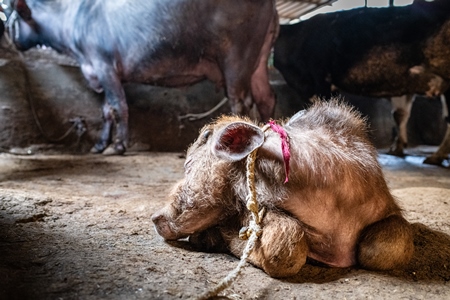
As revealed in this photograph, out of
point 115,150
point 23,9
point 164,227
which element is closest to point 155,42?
point 115,150

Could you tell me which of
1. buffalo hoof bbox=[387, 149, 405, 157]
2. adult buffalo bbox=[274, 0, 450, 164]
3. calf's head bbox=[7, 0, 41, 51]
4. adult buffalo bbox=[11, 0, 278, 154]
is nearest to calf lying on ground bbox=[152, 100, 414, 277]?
adult buffalo bbox=[11, 0, 278, 154]

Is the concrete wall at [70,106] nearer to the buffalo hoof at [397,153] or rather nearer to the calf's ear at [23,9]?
the calf's ear at [23,9]

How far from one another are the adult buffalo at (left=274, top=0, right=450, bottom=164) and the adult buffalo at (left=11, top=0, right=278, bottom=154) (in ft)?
3.06

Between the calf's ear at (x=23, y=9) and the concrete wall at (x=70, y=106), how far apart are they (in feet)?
1.74

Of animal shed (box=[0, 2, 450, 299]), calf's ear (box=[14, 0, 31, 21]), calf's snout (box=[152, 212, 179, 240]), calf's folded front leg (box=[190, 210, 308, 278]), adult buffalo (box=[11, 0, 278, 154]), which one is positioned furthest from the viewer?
calf's ear (box=[14, 0, 31, 21])

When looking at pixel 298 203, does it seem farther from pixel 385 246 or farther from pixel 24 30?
pixel 24 30

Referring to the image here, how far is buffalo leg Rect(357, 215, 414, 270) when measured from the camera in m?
1.46

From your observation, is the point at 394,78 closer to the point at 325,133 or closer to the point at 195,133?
the point at 195,133

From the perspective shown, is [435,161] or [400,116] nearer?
[435,161]

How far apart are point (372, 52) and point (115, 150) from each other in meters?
3.62

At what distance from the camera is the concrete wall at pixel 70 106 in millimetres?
5316

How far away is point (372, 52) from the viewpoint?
538 cm

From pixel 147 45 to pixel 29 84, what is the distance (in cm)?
191

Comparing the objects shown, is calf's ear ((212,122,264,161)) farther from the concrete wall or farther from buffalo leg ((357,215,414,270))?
the concrete wall
